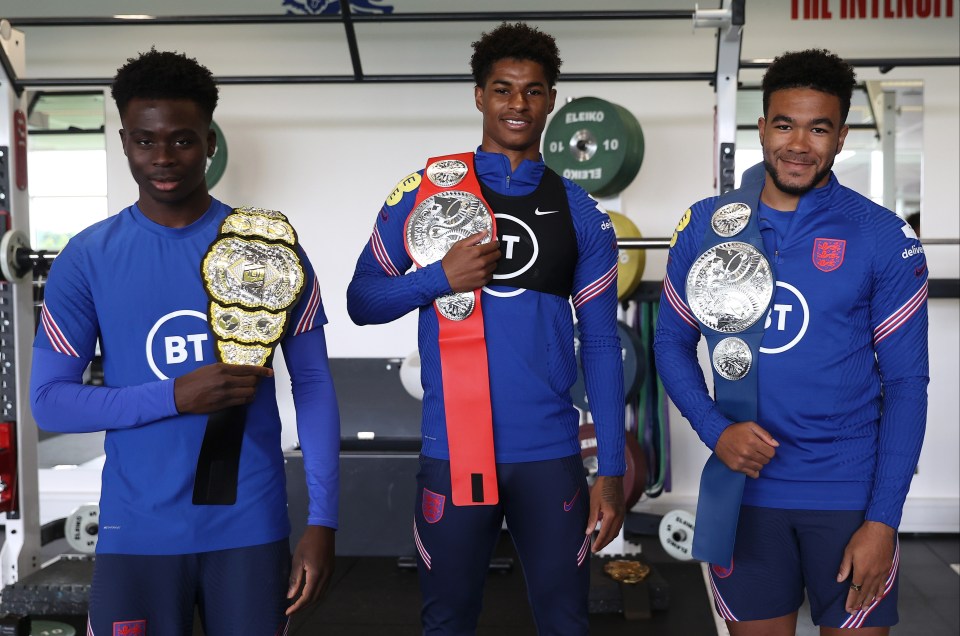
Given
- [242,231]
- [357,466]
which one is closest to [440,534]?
[242,231]

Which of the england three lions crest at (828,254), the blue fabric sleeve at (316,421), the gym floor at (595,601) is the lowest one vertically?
the gym floor at (595,601)

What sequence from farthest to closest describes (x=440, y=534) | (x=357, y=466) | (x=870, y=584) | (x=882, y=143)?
(x=882, y=143) < (x=357, y=466) < (x=440, y=534) < (x=870, y=584)

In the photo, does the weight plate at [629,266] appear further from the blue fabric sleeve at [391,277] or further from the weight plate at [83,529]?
the weight plate at [83,529]

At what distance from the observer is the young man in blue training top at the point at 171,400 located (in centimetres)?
131

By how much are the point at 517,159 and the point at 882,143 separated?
314cm

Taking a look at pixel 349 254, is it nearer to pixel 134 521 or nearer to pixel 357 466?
pixel 357 466

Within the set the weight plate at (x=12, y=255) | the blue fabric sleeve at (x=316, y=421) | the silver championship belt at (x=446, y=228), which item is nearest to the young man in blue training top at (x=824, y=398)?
the silver championship belt at (x=446, y=228)

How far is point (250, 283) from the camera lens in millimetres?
1365

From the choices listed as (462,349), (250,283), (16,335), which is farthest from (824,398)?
(16,335)

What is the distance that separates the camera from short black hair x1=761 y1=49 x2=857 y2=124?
1.53 meters

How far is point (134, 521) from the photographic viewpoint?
1.32m

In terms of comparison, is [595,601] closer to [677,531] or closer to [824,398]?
[677,531]

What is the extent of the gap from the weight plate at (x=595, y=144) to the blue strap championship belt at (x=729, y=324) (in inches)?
79.0

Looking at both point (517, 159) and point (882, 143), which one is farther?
point (882, 143)
